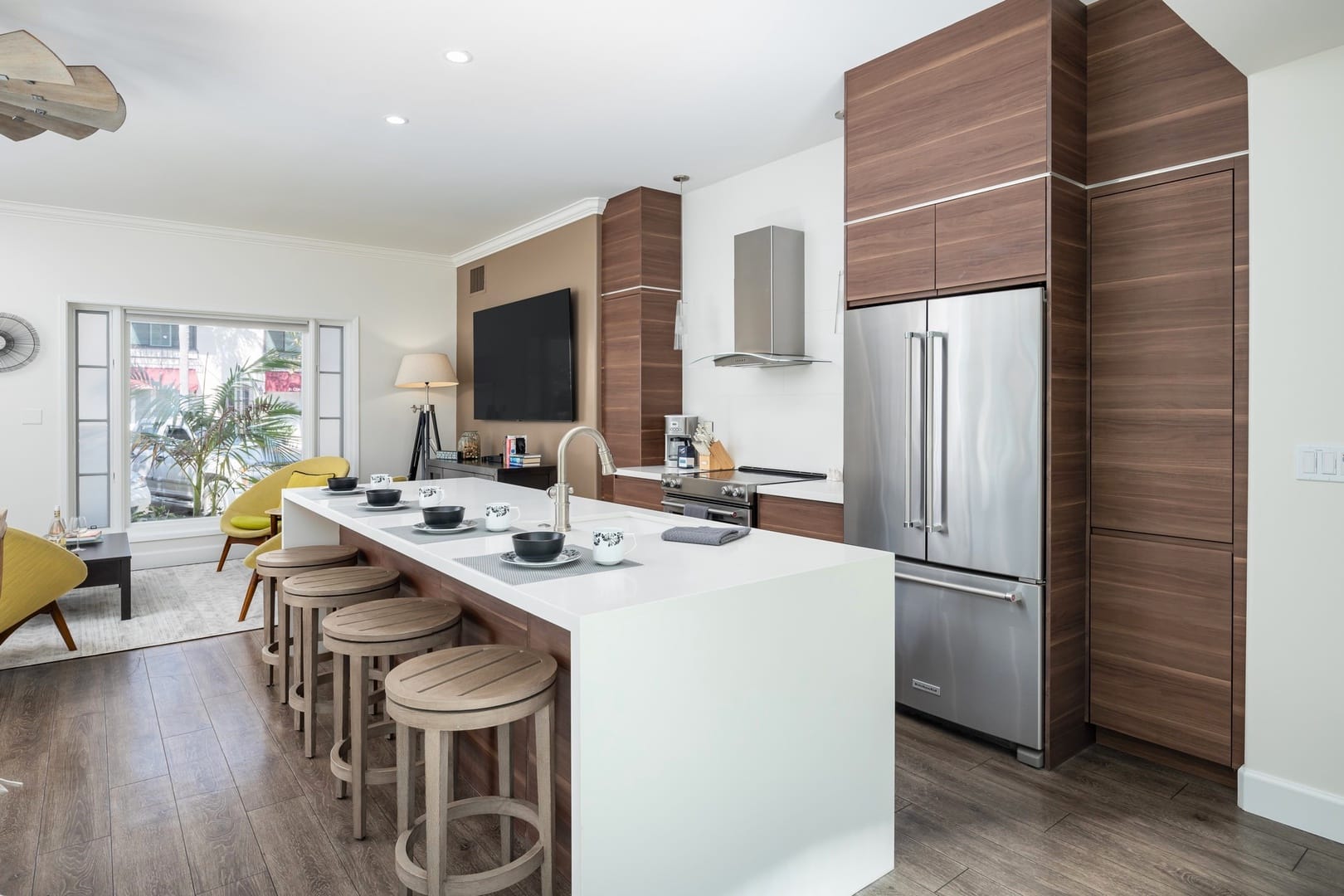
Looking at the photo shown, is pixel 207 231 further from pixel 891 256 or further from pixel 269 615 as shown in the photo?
pixel 891 256

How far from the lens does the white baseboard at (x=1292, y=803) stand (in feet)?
7.18

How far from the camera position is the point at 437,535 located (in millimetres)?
2311

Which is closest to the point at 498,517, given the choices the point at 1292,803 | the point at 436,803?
the point at 436,803

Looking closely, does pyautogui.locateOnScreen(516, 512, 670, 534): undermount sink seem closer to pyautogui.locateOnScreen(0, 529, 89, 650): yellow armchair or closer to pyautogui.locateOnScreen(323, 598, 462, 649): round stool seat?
pyautogui.locateOnScreen(323, 598, 462, 649): round stool seat

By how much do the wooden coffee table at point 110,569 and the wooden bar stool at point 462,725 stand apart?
3.36 metres

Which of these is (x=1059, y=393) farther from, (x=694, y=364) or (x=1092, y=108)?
(x=694, y=364)

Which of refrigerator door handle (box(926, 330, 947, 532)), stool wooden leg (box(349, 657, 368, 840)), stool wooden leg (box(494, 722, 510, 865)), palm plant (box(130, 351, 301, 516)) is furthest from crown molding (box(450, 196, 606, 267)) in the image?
stool wooden leg (box(494, 722, 510, 865))

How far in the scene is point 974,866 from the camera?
206 cm

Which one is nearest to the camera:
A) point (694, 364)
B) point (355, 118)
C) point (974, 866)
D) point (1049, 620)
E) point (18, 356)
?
point (974, 866)

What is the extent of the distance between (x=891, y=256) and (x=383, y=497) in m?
2.18

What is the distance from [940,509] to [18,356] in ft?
20.4

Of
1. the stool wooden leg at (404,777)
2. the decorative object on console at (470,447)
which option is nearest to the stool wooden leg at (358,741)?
the stool wooden leg at (404,777)

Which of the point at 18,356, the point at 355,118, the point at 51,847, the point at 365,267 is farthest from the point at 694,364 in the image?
the point at 18,356

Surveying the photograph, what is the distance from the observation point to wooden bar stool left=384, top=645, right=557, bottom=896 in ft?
5.48
